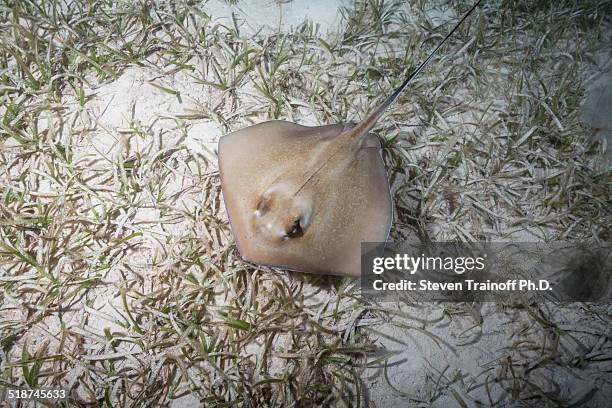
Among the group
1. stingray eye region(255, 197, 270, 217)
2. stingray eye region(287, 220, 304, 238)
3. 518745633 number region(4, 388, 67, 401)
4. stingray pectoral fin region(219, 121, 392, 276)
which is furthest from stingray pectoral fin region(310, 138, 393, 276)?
518745633 number region(4, 388, 67, 401)

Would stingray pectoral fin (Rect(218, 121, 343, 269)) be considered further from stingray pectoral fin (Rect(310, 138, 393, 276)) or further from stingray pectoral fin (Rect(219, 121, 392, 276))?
stingray pectoral fin (Rect(310, 138, 393, 276))

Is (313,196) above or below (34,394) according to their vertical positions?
above

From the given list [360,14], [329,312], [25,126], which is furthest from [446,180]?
[25,126]

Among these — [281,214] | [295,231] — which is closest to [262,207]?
[281,214]

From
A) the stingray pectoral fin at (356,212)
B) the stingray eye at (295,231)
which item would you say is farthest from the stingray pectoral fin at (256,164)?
the stingray pectoral fin at (356,212)

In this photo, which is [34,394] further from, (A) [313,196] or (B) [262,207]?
(A) [313,196]

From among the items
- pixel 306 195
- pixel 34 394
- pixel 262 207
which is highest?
pixel 306 195

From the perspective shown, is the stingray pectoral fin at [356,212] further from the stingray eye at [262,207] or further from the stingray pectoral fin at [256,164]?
the stingray eye at [262,207]

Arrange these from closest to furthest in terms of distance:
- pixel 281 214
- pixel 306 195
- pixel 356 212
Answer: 1. pixel 281 214
2. pixel 306 195
3. pixel 356 212
